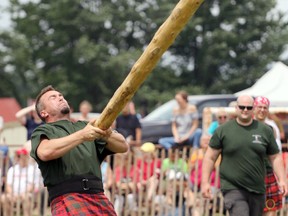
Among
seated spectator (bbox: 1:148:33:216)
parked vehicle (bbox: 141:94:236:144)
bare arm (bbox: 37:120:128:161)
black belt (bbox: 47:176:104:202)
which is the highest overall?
parked vehicle (bbox: 141:94:236:144)

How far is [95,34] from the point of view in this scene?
47.8 metres

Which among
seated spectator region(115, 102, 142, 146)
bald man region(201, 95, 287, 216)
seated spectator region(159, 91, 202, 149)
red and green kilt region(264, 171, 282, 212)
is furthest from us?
Result: seated spectator region(115, 102, 142, 146)

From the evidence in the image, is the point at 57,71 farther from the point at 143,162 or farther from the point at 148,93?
the point at 143,162

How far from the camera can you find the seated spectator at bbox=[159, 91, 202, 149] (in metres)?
13.7

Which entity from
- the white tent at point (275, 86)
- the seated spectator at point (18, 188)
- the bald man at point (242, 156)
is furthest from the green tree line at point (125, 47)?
the bald man at point (242, 156)

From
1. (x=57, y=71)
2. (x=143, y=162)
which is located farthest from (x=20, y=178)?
(x=57, y=71)

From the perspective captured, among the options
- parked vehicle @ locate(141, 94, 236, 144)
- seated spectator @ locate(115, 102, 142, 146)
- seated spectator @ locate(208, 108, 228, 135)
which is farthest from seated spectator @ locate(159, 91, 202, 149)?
parked vehicle @ locate(141, 94, 236, 144)

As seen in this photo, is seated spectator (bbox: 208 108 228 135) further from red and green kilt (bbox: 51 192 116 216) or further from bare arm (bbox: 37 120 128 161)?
bare arm (bbox: 37 120 128 161)

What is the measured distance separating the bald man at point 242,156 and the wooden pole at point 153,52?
3.03 metres

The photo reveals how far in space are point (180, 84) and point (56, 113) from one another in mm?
39904

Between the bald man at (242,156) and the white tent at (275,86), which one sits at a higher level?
the white tent at (275,86)

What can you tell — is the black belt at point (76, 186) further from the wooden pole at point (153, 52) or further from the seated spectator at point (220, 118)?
the seated spectator at point (220, 118)

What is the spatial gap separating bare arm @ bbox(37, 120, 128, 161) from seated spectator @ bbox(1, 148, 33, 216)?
5405mm

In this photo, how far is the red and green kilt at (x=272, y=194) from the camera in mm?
9398
